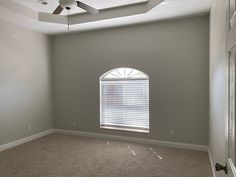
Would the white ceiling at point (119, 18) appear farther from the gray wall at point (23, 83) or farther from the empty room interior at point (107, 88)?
the gray wall at point (23, 83)

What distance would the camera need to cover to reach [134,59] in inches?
187

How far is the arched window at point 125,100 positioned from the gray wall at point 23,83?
1.70 metres

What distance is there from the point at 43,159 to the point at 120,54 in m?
2.94

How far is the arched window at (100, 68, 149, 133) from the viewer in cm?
477

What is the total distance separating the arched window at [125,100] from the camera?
15.6ft

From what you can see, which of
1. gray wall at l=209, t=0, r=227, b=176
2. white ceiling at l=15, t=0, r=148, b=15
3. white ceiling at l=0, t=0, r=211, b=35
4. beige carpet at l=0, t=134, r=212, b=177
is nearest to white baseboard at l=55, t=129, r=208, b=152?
beige carpet at l=0, t=134, r=212, b=177

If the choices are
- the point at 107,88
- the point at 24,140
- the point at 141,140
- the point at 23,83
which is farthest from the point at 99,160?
the point at 23,83

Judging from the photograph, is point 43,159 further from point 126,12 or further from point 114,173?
point 126,12

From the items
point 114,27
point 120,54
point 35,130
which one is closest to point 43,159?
point 35,130

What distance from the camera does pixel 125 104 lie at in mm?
4957

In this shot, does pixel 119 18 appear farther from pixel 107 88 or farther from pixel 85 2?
pixel 107 88

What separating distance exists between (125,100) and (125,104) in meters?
0.10

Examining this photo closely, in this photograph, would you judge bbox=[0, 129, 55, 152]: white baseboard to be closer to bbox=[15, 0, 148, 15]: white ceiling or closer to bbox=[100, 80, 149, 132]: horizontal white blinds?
bbox=[100, 80, 149, 132]: horizontal white blinds

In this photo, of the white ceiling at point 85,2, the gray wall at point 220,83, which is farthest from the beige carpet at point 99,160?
the white ceiling at point 85,2
